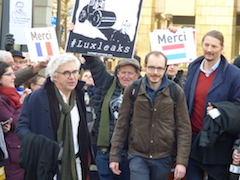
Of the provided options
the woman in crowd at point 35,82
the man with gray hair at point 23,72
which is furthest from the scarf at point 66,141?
the woman in crowd at point 35,82

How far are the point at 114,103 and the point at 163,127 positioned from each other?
3.83 feet

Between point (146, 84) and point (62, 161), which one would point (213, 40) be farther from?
point (62, 161)

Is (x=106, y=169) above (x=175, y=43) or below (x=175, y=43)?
below

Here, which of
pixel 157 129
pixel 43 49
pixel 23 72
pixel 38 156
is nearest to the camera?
pixel 38 156

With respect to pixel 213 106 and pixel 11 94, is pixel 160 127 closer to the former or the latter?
pixel 213 106

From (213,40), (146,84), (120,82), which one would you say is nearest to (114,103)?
(120,82)

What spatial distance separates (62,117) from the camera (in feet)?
21.5

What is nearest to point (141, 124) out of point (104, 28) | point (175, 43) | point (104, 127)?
point (104, 127)

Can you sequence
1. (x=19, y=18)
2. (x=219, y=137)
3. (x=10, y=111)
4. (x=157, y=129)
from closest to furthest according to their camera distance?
(x=157, y=129)
(x=219, y=137)
(x=10, y=111)
(x=19, y=18)

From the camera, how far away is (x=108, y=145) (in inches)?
310

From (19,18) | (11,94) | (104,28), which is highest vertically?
(19,18)

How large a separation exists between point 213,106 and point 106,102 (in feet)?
4.82

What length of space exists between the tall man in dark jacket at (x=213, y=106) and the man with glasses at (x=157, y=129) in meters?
0.23

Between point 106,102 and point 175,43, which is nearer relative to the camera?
point 106,102
